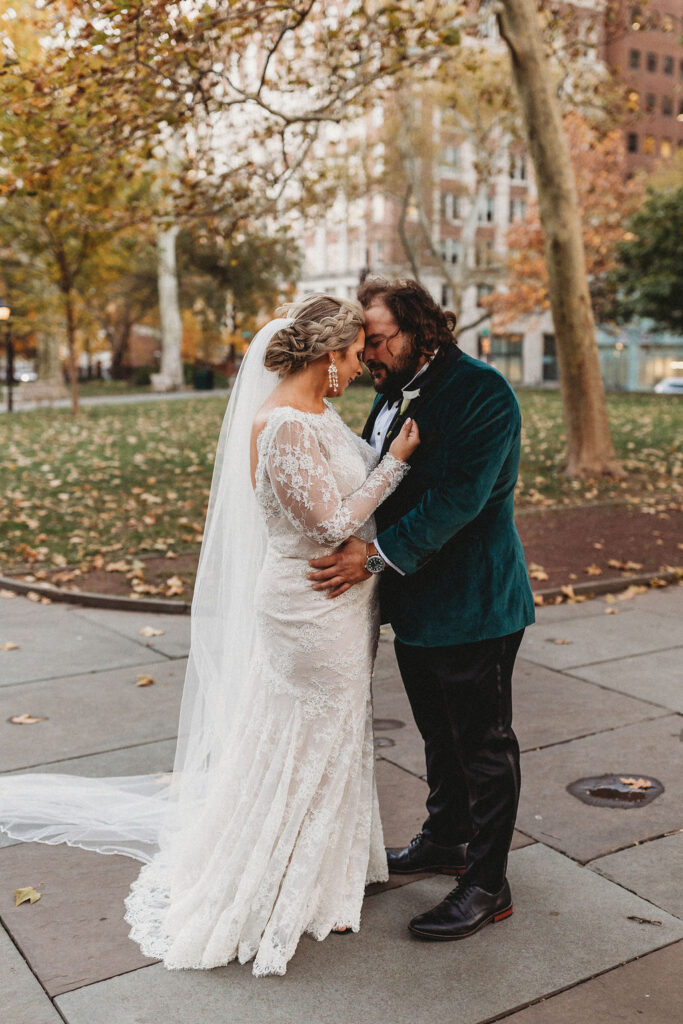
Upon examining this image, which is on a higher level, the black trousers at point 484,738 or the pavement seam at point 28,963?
the black trousers at point 484,738

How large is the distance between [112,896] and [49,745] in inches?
63.8

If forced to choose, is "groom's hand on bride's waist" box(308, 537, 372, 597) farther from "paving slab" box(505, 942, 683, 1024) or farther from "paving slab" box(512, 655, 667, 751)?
"paving slab" box(512, 655, 667, 751)

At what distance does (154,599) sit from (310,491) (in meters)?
5.20

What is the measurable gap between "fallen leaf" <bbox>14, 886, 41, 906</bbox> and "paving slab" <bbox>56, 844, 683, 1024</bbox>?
66 centimetres

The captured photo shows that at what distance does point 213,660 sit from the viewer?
3949 mm

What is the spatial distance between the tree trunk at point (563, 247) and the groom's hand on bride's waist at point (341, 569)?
38.6ft

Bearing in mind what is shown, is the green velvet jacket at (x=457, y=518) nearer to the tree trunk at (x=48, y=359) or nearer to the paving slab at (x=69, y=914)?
the paving slab at (x=69, y=914)

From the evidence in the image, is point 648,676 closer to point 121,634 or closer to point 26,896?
point 121,634

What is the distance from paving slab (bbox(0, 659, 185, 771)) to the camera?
519 cm

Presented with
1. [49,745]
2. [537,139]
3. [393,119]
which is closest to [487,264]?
[393,119]

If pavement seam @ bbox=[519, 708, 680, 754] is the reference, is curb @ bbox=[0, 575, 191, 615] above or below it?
above

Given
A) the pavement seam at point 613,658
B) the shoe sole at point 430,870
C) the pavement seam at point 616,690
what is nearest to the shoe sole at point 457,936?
the shoe sole at point 430,870

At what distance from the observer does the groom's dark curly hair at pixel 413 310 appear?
3.37 m

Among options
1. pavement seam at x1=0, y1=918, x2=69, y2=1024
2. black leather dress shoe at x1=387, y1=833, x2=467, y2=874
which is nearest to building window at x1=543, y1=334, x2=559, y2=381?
black leather dress shoe at x1=387, y1=833, x2=467, y2=874
